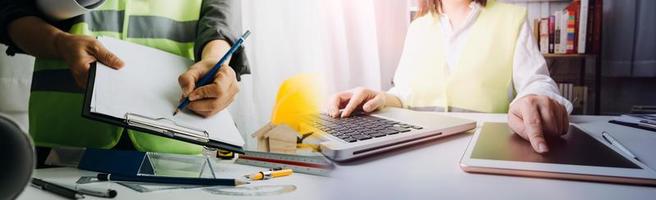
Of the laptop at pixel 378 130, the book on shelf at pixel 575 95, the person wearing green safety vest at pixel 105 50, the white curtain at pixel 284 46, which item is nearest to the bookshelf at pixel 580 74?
the book on shelf at pixel 575 95

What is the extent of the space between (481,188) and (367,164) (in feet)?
0.31

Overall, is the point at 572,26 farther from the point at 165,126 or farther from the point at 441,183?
the point at 165,126

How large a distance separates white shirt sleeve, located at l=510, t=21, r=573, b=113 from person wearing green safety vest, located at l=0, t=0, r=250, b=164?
1.03ft

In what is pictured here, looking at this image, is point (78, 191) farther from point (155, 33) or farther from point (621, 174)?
point (621, 174)

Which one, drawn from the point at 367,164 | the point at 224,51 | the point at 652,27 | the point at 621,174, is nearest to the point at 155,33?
→ the point at 224,51

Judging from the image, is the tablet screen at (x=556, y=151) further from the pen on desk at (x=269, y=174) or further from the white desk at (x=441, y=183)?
the pen on desk at (x=269, y=174)

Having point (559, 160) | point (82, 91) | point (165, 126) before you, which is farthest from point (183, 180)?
point (559, 160)

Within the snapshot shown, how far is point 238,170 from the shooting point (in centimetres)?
37

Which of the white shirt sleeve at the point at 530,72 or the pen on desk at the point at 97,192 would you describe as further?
the white shirt sleeve at the point at 530,72

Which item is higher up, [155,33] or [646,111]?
[155,33]

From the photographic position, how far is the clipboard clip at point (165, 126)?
Result: 1.01ft

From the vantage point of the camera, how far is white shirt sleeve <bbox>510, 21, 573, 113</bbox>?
465 mm

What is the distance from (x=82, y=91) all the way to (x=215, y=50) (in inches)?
4.7

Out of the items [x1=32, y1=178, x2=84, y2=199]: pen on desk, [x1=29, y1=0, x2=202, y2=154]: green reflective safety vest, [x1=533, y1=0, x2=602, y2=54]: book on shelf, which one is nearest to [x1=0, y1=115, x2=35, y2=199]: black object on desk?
[x1=32, y1=178, x2=84, y2=199]: pen on desk
